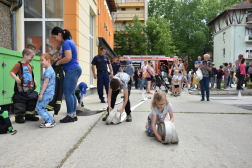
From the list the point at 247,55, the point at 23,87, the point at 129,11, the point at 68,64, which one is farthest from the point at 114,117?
the point at 129,11

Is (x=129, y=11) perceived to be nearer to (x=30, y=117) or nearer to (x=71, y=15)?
(x=71, y=15)

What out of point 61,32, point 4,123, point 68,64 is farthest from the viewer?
point 68,64

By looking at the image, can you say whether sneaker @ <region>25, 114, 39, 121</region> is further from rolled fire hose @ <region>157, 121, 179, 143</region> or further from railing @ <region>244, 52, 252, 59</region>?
railing @ <region>244, 52, 252, 59</region>

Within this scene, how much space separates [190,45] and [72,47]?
52.8m

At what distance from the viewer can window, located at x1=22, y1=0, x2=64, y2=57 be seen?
30.7 feet

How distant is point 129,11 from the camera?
55.0m

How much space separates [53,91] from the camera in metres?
4.73

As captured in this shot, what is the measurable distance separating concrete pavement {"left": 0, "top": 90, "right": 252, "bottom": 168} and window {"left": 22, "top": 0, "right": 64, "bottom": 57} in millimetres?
5049

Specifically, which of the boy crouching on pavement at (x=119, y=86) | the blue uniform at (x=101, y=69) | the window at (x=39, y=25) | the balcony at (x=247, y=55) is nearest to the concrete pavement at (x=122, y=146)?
the boy crouching on pavement at (x=119, y=86)

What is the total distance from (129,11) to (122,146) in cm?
5412

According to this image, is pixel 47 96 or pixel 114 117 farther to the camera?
pixel 114 117

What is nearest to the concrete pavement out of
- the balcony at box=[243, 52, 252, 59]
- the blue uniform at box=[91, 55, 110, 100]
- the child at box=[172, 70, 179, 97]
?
the blue uniform at box=[91, 55, 110, 100]

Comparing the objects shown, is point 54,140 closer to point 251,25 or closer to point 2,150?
point 2,150

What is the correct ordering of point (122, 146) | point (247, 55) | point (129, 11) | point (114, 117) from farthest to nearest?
point (129, 11), point (247, 55), point (114, 117), point (122, 146)
